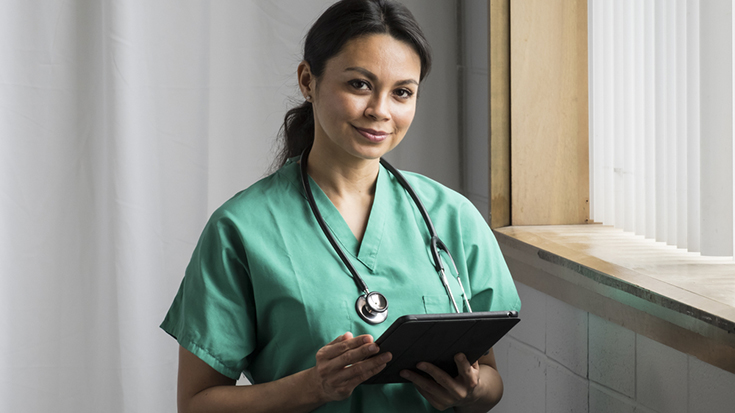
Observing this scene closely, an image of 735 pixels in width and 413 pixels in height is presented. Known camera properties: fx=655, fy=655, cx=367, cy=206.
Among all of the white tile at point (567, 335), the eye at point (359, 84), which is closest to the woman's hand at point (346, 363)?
the eye at point (359, 84)

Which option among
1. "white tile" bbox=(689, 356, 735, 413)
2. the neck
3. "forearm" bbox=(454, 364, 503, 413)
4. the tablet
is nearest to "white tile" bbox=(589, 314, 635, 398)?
"white tile" bbox=(689, 356, 735, 413)

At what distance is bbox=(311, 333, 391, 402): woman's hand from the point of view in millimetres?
769

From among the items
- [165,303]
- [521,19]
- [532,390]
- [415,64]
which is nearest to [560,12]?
[521,19]

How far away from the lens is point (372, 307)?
892 millimetres

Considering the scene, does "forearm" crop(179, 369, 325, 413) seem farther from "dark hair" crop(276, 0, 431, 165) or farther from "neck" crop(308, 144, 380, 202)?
"dark hair" crop(276, 0, 431, 165)

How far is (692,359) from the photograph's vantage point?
3.10 ft

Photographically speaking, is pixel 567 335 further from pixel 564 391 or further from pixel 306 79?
Answer: pixel 306 79

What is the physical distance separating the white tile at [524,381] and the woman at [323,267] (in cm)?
47

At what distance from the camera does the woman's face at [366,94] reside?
0.92 m

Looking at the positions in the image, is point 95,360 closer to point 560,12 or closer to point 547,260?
point 547,260

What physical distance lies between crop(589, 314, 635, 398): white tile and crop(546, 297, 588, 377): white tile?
0.03m

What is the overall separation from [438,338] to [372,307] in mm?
136

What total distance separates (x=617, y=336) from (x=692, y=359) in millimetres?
181

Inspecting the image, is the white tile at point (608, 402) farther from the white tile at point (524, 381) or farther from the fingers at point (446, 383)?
the fingers at point (446, 383)
